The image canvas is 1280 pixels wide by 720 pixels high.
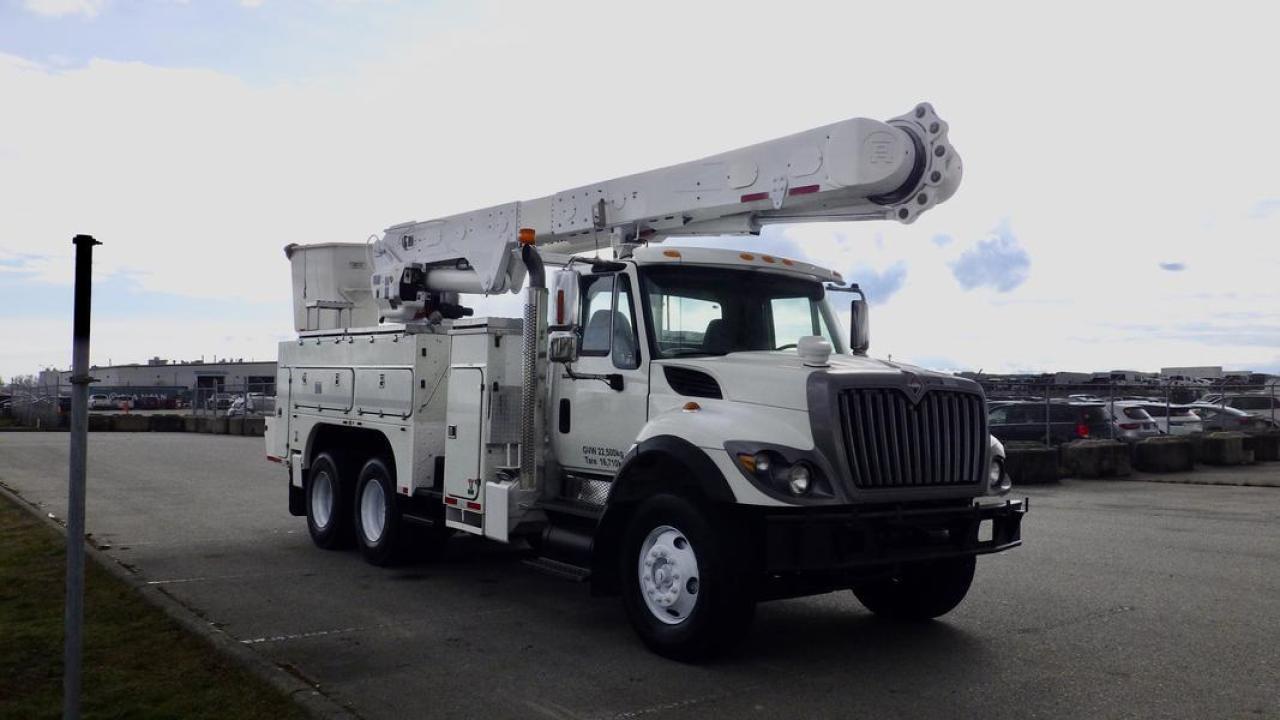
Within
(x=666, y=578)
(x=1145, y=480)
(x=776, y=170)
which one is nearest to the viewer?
(x=666, y=578)

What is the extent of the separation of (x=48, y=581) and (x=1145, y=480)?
17900 mm

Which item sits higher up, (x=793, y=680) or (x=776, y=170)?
(x=776, y=170)

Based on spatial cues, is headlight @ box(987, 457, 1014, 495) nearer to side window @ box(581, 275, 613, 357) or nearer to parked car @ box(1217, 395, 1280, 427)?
side window @ box(581, 275, 613, 357)

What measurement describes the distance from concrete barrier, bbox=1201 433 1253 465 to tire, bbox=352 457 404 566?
62.6 feet

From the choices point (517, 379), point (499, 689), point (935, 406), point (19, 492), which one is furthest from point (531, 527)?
point (19, 492)

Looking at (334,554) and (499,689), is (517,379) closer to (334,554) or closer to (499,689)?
(499,689)

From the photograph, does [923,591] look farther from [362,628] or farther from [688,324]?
[362,628]

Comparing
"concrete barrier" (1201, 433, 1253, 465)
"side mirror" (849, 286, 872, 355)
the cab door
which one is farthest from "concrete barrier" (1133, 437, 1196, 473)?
the cab door

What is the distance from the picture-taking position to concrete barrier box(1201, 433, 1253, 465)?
22.4 m

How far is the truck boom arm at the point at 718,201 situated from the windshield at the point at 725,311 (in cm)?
56

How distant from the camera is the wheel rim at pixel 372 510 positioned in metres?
10.2

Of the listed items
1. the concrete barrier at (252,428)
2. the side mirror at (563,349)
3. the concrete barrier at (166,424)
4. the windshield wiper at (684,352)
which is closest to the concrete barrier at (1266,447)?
the windshield wiper at (684,352)

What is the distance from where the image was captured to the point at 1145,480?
19516 millimetres

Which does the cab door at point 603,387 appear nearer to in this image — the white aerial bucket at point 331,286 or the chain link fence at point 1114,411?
the white aerial bucket at point 331,286
